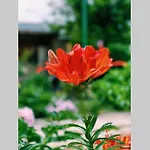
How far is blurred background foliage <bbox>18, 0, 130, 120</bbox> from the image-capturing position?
5.30m

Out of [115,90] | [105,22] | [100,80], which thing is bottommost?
[115,90]

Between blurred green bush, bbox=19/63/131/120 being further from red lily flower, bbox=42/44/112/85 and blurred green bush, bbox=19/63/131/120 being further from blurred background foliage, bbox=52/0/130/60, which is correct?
red lily flower, bbox=42/44/112/85

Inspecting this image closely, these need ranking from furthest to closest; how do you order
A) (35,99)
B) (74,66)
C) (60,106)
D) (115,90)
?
1. (35,99)
2. (115,90)
3. (60,106)
4. (74,66)

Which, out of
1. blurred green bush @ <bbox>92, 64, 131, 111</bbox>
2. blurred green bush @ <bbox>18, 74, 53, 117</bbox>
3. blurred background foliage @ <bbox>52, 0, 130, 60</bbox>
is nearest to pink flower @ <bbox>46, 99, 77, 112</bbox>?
blurred green bush @ <bbox>92, 64, 131, 111</bbox>

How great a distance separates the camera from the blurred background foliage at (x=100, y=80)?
17.4 ft

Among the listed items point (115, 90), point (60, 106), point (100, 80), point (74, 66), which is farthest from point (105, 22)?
point (74, 66)

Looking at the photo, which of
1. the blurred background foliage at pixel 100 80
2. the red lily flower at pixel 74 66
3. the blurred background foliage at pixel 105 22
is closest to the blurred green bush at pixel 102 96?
the blurred background foliage at pixel 100 80

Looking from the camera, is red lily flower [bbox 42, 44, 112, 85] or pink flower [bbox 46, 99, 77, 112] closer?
red lily flower [bbox 42, 44, 112, 85]

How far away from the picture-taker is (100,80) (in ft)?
17.9

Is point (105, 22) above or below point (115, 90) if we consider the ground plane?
above

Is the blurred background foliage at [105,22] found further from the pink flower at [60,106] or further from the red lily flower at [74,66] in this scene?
the red lily flower at [74,66]

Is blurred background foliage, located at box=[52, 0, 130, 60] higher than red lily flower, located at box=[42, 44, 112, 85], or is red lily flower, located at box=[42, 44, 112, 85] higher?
blurred background foliage, located at box=[52, 0, 130, 60]

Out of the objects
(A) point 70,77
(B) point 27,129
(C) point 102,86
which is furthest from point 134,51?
(C) point 102,86

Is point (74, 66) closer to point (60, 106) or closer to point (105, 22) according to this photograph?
point (60, 106)
